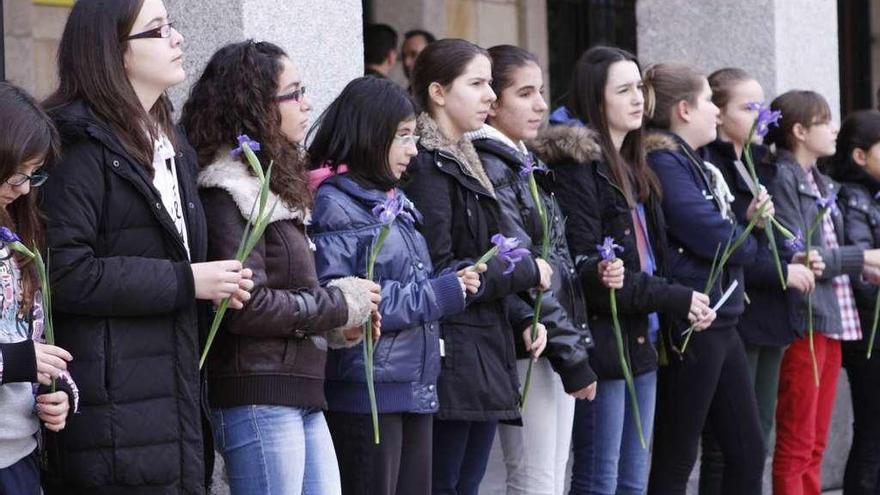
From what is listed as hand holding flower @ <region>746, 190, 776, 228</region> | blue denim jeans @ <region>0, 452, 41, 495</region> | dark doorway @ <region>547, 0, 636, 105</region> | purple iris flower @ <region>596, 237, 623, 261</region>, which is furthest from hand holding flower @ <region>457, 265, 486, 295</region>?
dark doorway @ <region>547, 0, 636, 105</region>

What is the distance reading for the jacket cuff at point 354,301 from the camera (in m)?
4.68

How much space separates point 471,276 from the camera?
16.9 ft

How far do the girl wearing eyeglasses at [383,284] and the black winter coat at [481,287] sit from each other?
0.18 meters

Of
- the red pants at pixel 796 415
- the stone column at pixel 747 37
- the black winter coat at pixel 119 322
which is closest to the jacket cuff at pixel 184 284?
the black winter coat at pixel 119 322

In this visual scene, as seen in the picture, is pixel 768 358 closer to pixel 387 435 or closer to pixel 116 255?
pixel 387 435

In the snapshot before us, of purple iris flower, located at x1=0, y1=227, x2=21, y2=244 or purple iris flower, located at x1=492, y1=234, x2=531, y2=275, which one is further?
purple iris flower, located at x1=492, y1=234, x2=531, y2=275

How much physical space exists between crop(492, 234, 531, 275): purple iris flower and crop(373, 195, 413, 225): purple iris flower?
0.38 metres

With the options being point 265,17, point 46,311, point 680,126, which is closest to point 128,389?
point 46,311

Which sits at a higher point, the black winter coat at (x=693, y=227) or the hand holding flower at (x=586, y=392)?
the black winter coat at (x=693, y=227)

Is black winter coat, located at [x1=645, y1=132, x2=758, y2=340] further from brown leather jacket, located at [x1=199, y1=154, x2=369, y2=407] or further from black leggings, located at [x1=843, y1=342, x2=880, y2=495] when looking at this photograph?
brown leather jacket, located at [x1=199, y1=154, x2=369, y2=407]

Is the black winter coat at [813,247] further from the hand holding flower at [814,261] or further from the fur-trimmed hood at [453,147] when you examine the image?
the fur-trimmed hood at [453,147]

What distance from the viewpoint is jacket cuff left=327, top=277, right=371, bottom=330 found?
468 cm

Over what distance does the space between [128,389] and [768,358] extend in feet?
11.8

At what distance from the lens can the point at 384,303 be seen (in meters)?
4.95
